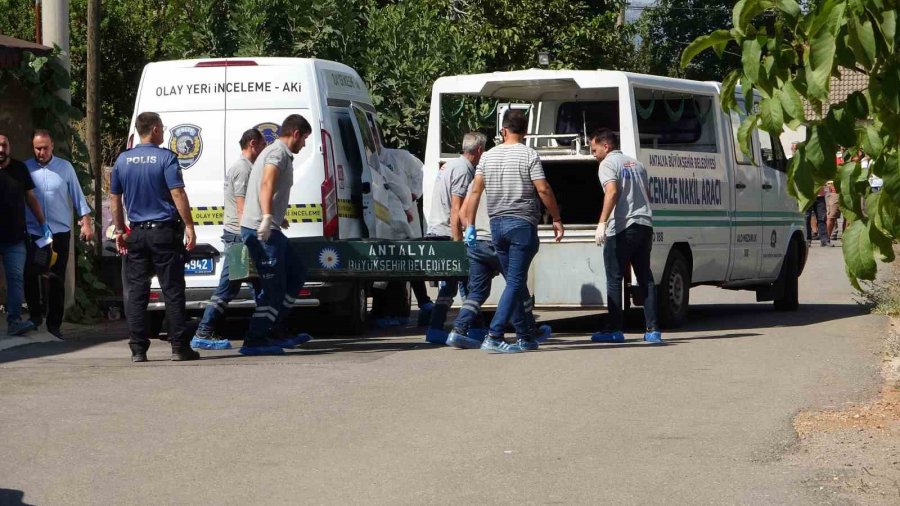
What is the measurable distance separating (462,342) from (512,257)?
880 mm

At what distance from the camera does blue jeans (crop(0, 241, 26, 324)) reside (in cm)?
1275

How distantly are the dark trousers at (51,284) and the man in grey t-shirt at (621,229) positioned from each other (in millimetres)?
4655

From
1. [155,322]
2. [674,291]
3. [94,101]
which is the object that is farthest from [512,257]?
[94,101]

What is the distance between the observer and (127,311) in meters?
11.3

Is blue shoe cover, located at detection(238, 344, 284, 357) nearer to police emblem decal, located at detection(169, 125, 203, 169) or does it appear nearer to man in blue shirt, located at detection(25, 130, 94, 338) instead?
police emblem decal, located at detection(169, 125, 203, 169)

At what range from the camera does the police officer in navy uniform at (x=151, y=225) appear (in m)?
11.1

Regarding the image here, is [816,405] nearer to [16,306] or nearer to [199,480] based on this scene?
[199,480]

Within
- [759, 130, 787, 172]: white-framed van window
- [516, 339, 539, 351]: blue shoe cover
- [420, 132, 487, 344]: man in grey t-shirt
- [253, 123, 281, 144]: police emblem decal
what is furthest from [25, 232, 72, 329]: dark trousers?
[759, 130, 787, 172]: white-framed van window

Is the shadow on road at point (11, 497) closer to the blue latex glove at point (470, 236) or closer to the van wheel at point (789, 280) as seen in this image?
the blue latex glove at point (470, 236)

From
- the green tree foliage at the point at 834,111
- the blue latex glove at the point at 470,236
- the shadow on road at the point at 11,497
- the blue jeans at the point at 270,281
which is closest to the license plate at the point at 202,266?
the blue jeans at the point at 270,281

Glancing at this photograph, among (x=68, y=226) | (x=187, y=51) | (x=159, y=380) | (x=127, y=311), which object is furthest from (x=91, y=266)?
(x=187, y=51)

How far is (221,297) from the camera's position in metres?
12.4

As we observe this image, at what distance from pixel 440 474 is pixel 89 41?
1217 cm

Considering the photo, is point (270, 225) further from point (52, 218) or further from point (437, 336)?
point (52, 218)
